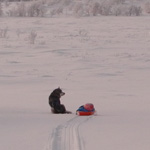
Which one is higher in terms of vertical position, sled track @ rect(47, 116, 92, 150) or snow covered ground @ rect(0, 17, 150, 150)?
sled track @ rect(47, 116, 92, 150)

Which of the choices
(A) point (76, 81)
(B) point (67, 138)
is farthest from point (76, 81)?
(B) point (67, 138)

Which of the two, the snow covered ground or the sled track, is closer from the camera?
the sled track

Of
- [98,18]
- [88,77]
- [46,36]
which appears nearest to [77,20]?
[98,18]

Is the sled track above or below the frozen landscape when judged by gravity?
above

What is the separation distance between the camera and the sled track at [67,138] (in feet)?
13.9

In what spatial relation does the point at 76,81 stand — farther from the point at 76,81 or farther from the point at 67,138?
the point at 67,138

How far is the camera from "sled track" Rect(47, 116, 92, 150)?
13.9 ft

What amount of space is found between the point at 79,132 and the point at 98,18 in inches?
868

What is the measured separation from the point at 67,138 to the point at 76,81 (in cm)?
700

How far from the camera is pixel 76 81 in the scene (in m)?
11.6

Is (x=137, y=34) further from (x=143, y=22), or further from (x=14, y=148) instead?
(x=14, y=148)

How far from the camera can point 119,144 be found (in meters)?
4.38

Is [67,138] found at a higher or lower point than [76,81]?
higher

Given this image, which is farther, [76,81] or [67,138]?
[76,81]
